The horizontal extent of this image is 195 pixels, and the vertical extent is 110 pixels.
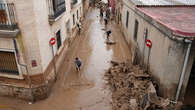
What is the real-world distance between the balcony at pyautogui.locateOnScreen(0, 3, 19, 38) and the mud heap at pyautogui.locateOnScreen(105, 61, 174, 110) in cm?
568

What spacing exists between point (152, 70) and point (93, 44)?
8.98m

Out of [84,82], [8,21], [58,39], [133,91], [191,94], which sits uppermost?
[8,21]

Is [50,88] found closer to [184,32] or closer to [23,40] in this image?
[23,40]

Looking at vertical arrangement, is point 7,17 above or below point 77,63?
above

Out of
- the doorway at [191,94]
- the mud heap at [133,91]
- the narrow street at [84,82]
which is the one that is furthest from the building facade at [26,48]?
the doorway at [191,94]

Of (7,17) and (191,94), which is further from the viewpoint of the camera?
(191,94)

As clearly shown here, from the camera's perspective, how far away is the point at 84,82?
32.5 feet

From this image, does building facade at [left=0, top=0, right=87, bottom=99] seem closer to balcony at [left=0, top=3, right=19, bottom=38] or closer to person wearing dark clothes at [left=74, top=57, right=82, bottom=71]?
balcony at [left=0, top=3, right=19, bottom=38]

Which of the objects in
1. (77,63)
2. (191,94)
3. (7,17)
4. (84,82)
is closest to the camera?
(7,17)

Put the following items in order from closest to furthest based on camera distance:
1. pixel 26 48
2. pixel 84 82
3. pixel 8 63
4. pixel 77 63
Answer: pixel 26 48 < pixel 8 63 < pixel 84 82 < pixel 77 63

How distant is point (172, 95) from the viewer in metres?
6.70

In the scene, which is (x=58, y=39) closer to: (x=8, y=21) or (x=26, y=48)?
(x=26, y=48)

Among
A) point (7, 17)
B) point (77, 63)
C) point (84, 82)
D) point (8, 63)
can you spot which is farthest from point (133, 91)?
point (7, 17)

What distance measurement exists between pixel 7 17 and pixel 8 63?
250 cm
